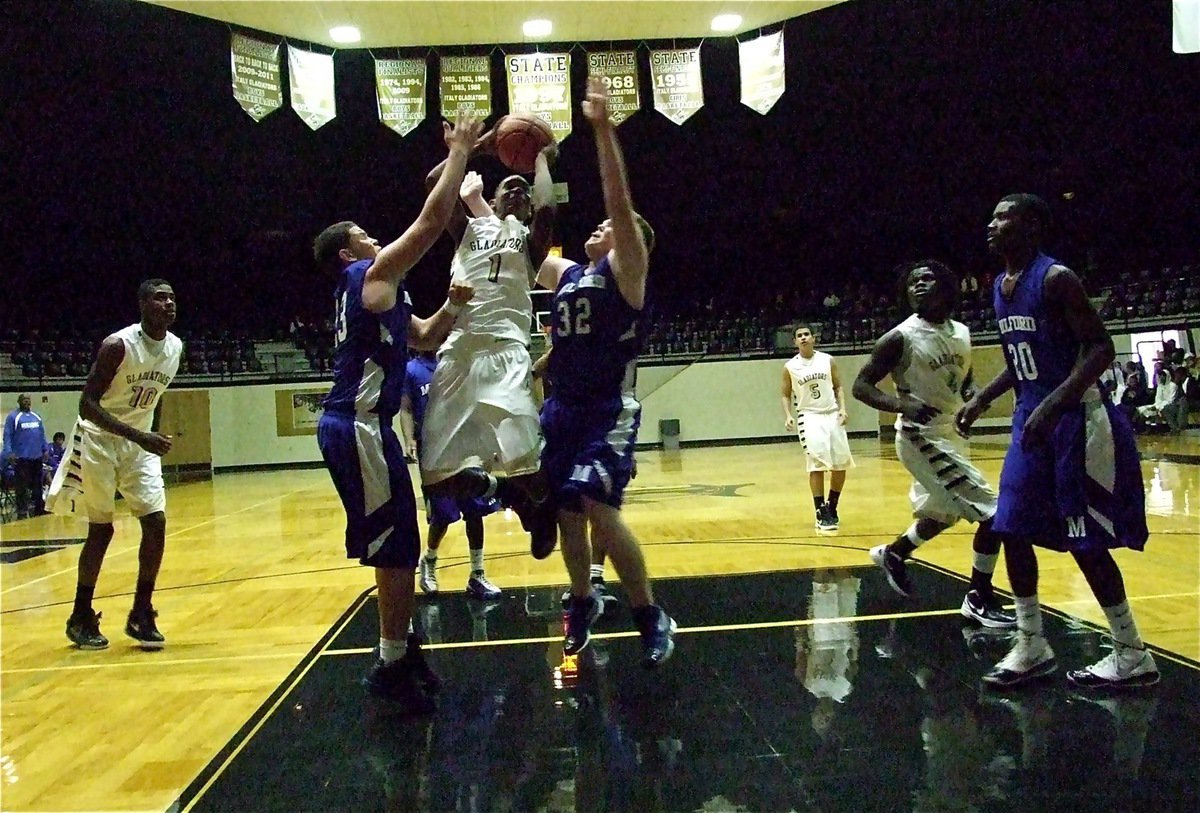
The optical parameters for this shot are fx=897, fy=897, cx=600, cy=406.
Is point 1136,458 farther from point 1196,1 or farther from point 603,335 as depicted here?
point 1196,1

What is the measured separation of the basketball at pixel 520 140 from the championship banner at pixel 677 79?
904cm

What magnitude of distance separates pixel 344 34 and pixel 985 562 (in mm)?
11608

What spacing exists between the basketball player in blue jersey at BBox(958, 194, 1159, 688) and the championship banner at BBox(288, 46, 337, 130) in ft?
34.3

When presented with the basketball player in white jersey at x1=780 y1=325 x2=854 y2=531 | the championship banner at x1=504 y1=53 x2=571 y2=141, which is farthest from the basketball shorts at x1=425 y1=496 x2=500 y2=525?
the championship banner at x1=504 y1=53 x2=571 y2=141

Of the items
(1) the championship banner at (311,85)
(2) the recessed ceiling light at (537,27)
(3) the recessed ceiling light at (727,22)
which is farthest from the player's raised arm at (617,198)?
(3) the recessed ceiling light at (727,22)

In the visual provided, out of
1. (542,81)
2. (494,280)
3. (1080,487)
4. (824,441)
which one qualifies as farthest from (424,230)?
(542,81)

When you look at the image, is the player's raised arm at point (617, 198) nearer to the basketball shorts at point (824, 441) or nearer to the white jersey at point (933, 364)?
the white jersey at point (933, 364)

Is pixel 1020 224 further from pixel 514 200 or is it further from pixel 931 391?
pixel 514 200

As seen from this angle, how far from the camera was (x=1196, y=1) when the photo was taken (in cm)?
766

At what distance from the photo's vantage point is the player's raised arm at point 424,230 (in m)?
3.13

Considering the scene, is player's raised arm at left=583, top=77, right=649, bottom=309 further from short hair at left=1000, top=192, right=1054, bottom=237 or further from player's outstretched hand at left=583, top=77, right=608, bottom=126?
short hair at left=1000, top=192, right=1054, bottom=237

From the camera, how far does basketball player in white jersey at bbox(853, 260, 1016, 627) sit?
4438mm

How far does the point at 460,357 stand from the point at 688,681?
1.58 meters

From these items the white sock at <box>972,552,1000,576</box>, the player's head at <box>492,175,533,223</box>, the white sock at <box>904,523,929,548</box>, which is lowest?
the white sock at <box>972,552,1000,576</box>
